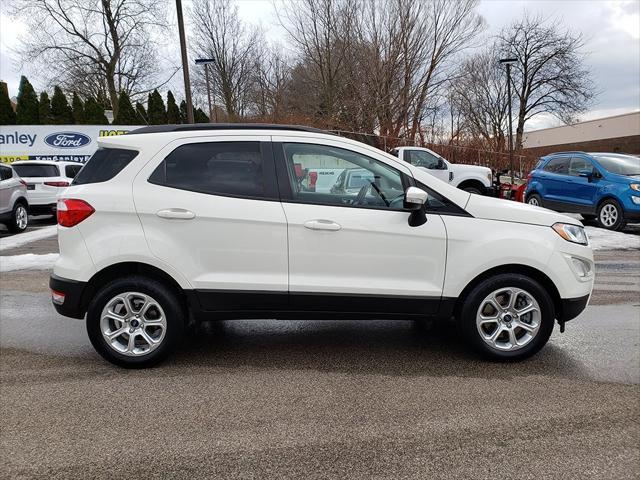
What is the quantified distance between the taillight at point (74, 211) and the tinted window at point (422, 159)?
13.0 m

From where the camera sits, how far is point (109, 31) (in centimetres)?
3525

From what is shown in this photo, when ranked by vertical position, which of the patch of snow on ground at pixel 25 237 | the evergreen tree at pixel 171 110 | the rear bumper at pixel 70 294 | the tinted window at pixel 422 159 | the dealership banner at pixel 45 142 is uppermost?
the evergreen tree at pixel 171 110

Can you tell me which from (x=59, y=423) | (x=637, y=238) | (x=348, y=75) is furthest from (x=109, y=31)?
(x=59, y=423)

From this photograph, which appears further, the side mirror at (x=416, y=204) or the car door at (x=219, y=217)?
the car door at (x=219, y=217)

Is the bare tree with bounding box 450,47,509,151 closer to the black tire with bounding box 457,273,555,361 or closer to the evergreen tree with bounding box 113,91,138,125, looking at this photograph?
the evergreen tree with bounding box 113,91,138,125

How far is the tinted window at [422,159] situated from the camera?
15.7 m

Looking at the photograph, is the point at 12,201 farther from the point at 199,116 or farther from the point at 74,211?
the point at 199,116

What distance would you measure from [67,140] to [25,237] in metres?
14.2

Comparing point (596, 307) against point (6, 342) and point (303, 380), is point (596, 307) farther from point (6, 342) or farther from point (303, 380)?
point (6, 342)

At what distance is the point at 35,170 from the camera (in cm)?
1327

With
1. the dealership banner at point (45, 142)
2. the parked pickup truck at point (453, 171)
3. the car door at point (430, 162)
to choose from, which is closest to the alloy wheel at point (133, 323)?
the parked pickup truck at point (453, 171)

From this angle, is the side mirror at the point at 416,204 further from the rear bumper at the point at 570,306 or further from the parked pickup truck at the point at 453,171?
the parked pickup truck at the point at 453,171

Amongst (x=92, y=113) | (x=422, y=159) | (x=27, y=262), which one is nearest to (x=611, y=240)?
(x=422, y=159)

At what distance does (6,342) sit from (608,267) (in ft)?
27.2
